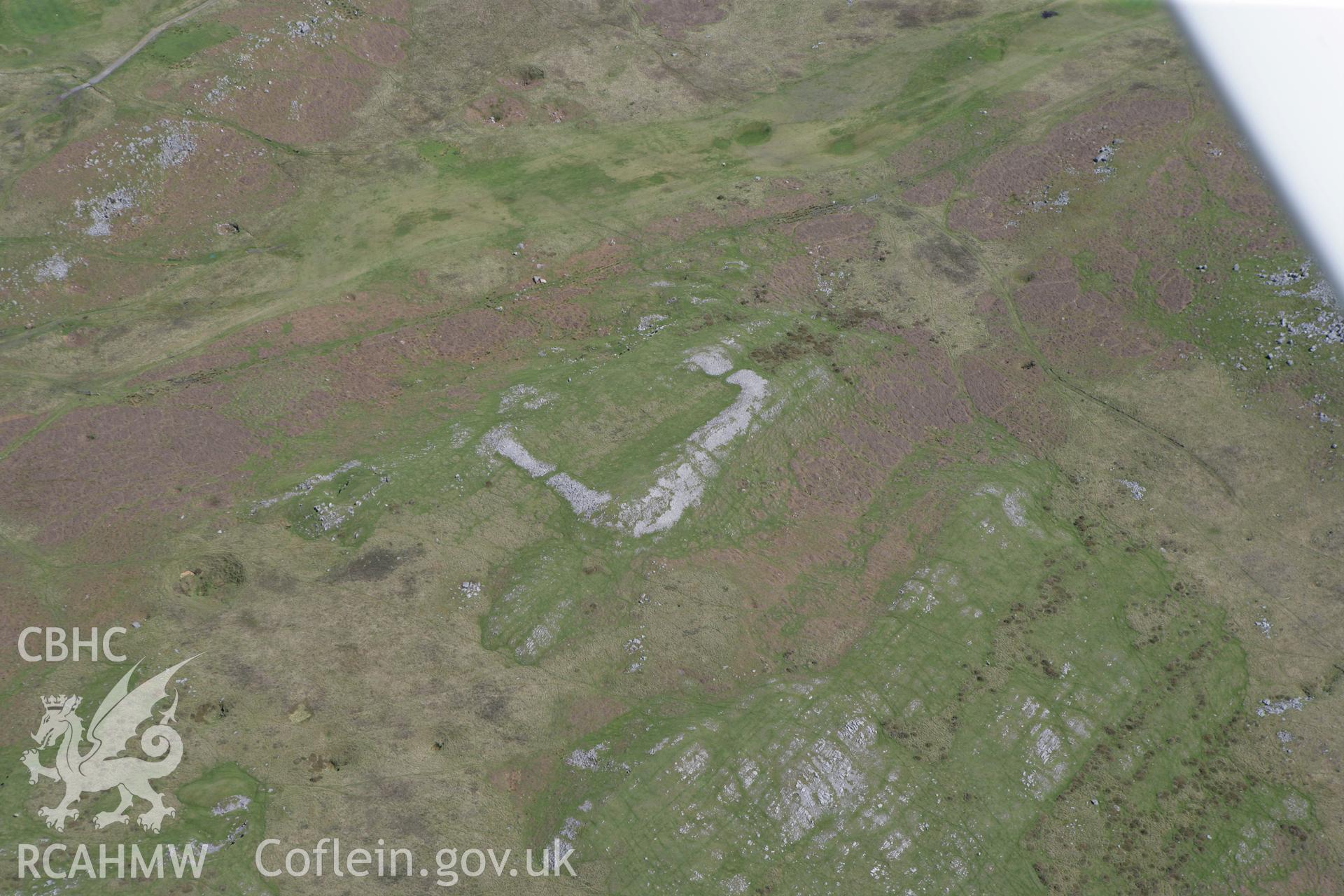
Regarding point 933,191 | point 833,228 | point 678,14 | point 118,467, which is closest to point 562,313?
point 833,228

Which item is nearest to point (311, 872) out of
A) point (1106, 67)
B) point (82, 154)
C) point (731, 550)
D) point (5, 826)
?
point (5, 826)

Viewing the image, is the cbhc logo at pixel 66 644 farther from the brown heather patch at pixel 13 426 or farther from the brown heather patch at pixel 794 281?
the brown heather patch at pixel 794 281

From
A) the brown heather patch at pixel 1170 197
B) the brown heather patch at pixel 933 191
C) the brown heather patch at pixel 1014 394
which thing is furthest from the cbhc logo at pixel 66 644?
the brown heather patch at pixel 1170 197

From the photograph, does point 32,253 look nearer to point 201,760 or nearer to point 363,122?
point 363,122

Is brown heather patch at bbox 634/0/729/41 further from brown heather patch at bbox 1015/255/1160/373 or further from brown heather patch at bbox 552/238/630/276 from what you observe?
brown heather patch at bbox 1015/255/1160/373

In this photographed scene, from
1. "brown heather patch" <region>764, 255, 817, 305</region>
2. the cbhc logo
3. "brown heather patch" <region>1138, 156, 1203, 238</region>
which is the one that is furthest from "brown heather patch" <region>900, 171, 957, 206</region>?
the cbhc logo

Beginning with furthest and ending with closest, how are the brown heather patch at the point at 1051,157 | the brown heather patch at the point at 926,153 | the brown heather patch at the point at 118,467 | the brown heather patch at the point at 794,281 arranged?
the brown heather patch at the point at 926,153, the brown heather patch at the point at 1051,157, the brown heather patch at the point at 794,281, the brown heather patch at the point at 118,467
